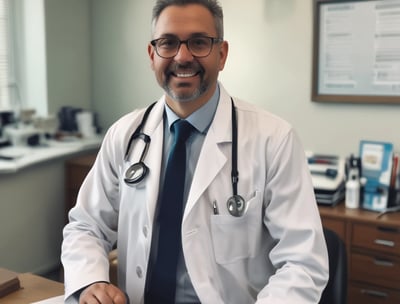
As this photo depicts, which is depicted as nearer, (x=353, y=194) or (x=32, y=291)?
(x=32, y=291)

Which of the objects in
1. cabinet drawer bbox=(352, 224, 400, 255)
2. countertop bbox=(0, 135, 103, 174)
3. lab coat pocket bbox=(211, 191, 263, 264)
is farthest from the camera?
countertop bbox=(0, 135, 103, 174)

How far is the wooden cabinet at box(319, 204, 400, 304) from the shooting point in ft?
7.54

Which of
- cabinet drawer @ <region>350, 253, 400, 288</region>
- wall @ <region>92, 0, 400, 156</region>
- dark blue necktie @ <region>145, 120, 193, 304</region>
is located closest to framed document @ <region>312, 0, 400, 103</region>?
wall @ <region>92, 0, 400, 156</region>

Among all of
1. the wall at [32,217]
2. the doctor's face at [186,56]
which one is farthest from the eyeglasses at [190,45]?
the wall at [32,217]

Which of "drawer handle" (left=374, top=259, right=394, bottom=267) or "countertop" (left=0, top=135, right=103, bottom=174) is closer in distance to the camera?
"drawer handle" (left=374, top=259, right=394, bottom=267)

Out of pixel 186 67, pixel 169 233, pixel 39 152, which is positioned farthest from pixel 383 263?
pixel 39 152

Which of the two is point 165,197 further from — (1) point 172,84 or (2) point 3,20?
(2) point 3,20

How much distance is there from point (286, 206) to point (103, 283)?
51cm

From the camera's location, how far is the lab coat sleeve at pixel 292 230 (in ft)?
4.12

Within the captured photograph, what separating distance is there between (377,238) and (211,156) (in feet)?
4.05

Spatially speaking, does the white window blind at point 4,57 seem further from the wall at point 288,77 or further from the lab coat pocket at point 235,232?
the lab coat pocket at point 235,232

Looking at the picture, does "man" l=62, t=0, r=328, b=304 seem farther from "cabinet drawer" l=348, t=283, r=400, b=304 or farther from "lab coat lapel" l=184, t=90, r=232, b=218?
"cabinet drawer" l=348, t=283, r=400, b=304

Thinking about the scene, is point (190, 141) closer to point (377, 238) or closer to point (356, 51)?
point (377, 238)

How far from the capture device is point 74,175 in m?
3.11
